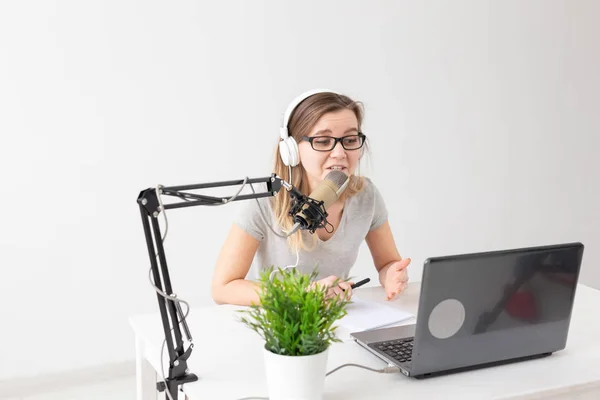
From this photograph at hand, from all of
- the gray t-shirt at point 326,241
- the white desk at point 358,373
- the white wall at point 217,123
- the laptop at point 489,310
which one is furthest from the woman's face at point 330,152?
the white wall at point 217,123

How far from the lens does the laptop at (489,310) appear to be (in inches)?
58.1

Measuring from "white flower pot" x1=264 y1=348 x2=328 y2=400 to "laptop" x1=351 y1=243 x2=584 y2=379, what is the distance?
0.77 ft

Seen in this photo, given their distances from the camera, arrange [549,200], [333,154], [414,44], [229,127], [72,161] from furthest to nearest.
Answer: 1. [549,200]
2. [414,44]
3. [229,127]
4. [72,161]
5. [333,154]

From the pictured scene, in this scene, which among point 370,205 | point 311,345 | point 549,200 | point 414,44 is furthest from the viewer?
point 549,200

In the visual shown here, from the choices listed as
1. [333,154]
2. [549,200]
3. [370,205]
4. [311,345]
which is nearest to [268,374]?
[311,345]

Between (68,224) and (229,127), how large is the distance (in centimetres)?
81

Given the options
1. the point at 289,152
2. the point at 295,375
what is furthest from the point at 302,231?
the point at 295,375

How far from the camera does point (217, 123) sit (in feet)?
11.0

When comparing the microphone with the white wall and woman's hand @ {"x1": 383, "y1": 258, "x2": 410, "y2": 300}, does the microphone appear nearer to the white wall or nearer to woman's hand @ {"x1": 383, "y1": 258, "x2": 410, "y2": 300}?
woman's hand @ {"x1": 383, "y1": 258, "x2": 410, "y2": 300}

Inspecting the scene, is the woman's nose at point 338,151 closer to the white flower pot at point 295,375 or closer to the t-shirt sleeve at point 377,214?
the t-shirt sleeve at point 377,214

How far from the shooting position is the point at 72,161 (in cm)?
309

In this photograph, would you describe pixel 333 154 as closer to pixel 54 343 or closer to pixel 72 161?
pixel 72 161

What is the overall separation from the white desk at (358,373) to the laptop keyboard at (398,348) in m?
0.03

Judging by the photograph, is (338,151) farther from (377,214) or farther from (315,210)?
(315,210)
